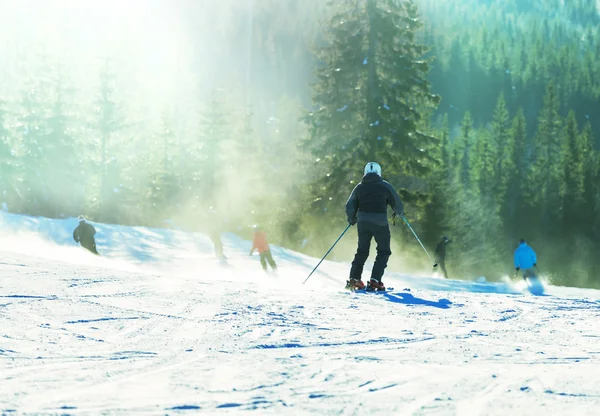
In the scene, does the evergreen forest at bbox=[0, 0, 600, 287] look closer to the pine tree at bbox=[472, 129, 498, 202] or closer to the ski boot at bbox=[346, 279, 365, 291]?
the pine tree at bbox=[472, 129, 498, 202]

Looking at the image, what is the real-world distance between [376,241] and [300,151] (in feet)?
60.3

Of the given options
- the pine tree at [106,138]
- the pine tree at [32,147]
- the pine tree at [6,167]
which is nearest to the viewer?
the pine tree at [32,147]

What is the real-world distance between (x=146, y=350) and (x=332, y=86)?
22.7m

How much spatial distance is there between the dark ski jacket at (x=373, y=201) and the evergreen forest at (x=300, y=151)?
536 inches

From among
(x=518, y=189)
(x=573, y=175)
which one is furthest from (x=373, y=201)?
(x=518, y=189)

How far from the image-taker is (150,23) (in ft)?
433

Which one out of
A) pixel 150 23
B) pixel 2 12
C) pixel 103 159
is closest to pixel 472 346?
pixel 103 159

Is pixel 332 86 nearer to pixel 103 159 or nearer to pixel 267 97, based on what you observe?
pixel 103 159

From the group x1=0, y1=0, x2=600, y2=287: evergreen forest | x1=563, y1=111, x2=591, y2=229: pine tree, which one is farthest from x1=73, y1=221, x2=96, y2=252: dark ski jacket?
x1=563, y1=111, x2=591, y2=229: pine tree

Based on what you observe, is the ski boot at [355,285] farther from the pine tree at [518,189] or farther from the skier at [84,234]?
the pine tree at [518,189]

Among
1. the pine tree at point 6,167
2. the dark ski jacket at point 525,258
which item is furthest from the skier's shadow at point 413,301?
the pine tree at point 6,167

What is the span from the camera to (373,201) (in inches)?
417

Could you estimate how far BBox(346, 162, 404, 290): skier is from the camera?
10539 mm

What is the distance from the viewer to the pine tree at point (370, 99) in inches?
1005
